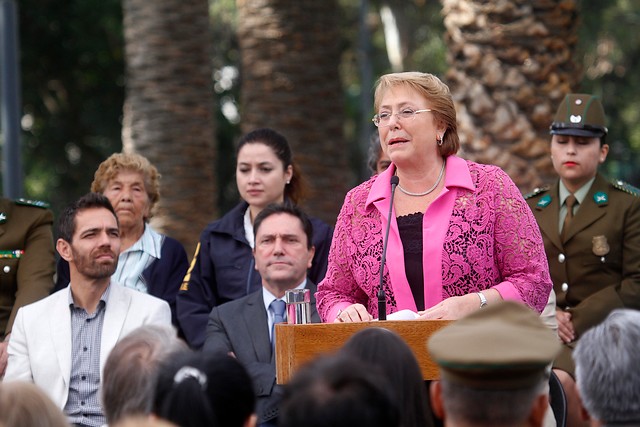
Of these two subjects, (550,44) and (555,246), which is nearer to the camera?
(555,246)

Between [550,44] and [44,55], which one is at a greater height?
[44,55]

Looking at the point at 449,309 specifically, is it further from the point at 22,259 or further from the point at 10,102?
the point at 10,102

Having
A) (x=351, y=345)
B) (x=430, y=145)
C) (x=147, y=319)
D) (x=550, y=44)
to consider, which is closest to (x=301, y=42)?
(x=550, y=44)

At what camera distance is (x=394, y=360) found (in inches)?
153

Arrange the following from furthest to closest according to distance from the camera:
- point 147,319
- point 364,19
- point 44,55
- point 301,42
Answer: point 364,19, point 44,55, point 301,42, point 147,319

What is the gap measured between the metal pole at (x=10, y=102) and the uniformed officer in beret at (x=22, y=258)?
325cm

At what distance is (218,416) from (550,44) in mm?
5947

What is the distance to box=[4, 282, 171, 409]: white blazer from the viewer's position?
631 centimetres

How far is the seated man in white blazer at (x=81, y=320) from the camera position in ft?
20.7

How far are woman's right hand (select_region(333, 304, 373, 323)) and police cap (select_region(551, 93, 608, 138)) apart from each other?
2.54 m

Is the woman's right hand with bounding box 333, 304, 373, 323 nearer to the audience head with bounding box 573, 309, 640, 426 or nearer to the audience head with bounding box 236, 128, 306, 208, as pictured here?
the audience head with bounding box 573, 309, 640, 426

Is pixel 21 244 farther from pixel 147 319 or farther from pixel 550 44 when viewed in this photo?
pixel 550 44

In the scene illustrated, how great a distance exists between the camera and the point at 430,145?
17.1 feet

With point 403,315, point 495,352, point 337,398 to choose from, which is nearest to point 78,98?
point 403,315
